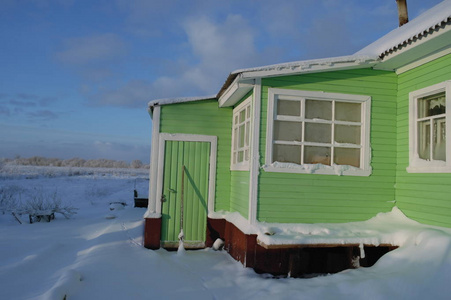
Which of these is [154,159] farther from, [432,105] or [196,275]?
[432,105]

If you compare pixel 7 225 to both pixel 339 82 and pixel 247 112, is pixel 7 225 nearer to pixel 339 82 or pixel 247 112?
pixel 247 112

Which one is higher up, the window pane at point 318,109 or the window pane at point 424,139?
the window pane at point 318,109

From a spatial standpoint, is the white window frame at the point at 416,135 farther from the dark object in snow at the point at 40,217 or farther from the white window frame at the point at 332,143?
the dark object in snow at the point at 40,217

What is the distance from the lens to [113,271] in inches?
213

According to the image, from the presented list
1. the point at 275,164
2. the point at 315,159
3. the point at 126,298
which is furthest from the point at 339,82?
the point at 126,298

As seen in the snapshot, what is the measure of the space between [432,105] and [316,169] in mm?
2107

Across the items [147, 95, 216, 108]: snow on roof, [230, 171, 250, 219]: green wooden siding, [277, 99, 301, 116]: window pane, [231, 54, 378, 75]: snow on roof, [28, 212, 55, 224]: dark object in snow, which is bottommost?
[28, 212, 55, 224]: dark object in snow

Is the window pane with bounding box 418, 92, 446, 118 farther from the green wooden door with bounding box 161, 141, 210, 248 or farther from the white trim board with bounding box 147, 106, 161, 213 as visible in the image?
the white trim board with bounding box 147, 106, 161, 213

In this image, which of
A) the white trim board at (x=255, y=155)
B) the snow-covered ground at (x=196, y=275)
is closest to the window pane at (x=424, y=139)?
the snow-covered ground at (x=196, y=275)

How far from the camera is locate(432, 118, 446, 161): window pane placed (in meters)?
5.16

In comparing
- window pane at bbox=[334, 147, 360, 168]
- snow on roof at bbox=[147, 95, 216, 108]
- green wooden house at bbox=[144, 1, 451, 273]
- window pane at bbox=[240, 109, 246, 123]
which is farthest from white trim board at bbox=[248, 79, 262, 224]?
snow on roof at bbox=[147, 95, 216, 108]

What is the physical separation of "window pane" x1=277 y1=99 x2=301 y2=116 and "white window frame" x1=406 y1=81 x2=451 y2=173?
1.91 metres

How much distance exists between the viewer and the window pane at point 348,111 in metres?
6.12

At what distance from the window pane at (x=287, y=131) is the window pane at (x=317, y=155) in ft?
0.89
